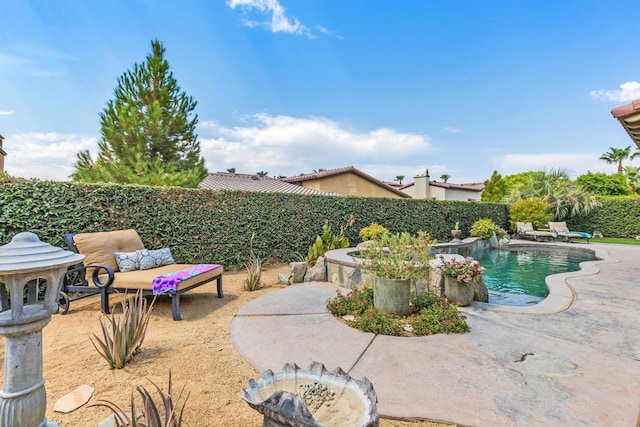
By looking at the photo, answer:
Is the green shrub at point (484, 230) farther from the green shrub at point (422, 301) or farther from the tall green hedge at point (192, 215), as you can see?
the green shrub at point (422, 301)

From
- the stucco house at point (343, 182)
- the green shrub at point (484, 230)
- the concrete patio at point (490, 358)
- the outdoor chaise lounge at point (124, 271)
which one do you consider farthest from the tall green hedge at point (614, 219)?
the outdoor chaise lounge at point (124, 271)

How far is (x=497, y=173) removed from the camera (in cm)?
2616

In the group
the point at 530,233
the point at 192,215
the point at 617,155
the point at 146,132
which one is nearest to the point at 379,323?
the point at 192,215

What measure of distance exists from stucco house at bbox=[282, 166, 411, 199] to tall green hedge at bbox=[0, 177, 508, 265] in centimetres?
832

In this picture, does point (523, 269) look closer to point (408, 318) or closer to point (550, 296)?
point (550, 296)

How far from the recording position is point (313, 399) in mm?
1729

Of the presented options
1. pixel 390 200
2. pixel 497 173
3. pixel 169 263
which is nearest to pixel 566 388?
pixel 169 263

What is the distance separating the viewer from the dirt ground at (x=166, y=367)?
2188 mm

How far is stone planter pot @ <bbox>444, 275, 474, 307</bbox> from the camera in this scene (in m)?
4.73

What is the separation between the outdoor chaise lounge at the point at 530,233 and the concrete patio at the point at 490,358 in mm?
12129

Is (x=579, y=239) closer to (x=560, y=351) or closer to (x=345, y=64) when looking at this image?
(x=345, y=64)

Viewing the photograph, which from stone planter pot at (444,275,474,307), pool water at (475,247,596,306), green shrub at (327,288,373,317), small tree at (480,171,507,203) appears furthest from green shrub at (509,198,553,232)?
green shrub at (327,288,373,317)

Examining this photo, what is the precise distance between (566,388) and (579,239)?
63.7ft

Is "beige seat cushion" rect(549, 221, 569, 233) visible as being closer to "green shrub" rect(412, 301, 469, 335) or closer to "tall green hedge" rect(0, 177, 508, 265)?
"tall green hedge" rect(0, 177, 508, 265)
